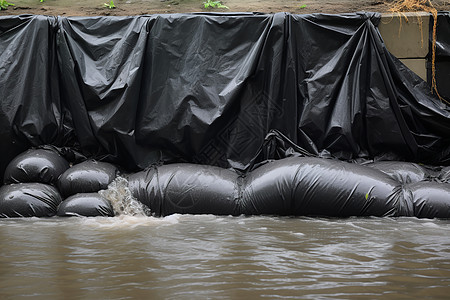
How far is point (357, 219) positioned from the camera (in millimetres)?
4156

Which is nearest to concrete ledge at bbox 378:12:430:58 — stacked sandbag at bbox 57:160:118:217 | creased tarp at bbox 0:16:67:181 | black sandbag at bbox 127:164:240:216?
black sandbag at bbox 127:164:240:216

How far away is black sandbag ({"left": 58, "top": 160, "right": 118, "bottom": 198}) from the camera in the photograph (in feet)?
14.8

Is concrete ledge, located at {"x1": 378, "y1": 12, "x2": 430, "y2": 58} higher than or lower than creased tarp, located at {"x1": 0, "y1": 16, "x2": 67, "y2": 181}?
higher

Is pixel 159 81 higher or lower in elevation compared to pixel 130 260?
higher

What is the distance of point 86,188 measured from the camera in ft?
14.8

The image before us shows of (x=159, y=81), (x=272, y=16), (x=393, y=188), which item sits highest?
(x=272, y=16)

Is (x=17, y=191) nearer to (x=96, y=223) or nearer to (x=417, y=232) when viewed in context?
(x=96, y=223)

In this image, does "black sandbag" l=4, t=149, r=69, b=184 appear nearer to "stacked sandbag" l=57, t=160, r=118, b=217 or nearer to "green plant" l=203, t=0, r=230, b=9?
"stacked sandbag" l=57, t=160, r=118, b=217

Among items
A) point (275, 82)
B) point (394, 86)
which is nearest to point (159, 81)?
point (275, 82)

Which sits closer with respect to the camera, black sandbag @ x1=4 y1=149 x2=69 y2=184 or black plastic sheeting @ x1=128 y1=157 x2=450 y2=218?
black plastic sheeting @ x1=128 y1=157 x2=450 y2=218

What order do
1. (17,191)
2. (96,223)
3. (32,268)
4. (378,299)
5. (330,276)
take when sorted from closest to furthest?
(378,299), (330,276), (32,268), (96,223), (17,191)

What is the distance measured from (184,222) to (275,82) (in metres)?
1.68

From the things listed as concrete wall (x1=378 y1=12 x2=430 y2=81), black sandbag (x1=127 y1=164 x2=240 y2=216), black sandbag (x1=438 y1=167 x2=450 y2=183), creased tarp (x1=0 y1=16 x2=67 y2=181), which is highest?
concrete wall (x1=378 y1=12 x2=430 y2=81)

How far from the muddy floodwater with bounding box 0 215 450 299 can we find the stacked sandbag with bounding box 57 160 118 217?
0.13 meters
